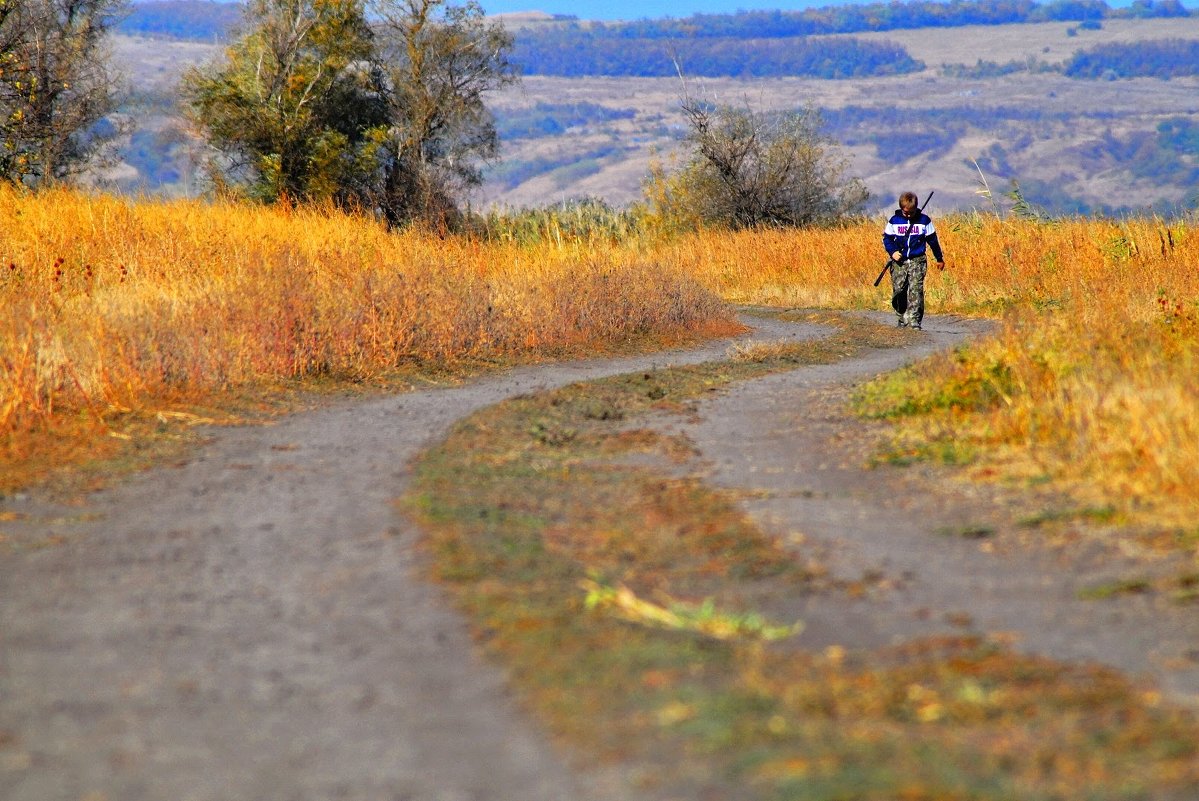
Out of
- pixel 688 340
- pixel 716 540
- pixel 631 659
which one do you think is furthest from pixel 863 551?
pixel 688 340

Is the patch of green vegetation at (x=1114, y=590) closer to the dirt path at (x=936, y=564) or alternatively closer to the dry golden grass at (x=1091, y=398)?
the dirt path at (x=936, y=564)

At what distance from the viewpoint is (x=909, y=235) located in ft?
61.2

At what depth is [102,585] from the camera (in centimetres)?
559

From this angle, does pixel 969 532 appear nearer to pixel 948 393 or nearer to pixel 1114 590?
pixel 1114 590

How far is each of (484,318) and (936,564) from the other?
1009cm

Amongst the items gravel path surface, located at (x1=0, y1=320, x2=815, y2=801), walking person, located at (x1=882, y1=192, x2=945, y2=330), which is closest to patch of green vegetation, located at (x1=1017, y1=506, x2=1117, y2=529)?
gravel path surface, located at (x1=0, y1=320, x2=815, y2=801)

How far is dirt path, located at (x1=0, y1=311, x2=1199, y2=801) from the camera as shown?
3.62 meters

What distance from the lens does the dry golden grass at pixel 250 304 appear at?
1038cm

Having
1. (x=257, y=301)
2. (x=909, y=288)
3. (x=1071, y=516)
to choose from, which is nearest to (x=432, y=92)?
(x=909, y=288)

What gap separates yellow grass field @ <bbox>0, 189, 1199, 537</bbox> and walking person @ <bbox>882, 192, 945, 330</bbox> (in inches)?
95.0

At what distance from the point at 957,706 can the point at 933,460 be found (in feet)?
14.2

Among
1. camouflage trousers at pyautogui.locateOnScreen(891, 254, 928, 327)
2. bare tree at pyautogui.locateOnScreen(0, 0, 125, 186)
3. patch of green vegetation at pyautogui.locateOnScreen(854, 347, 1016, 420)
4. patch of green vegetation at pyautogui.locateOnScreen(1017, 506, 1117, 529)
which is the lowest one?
camouflage trousers at pyautogui.locateOnScreen(891, 254, 928, 327)

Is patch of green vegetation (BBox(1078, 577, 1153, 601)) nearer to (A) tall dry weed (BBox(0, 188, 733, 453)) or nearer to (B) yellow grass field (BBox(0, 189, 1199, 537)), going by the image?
(B) yellow grass field (BBox(0, 189, 1199, 537))

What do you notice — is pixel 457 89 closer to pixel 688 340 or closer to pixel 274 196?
pixel 274 196
